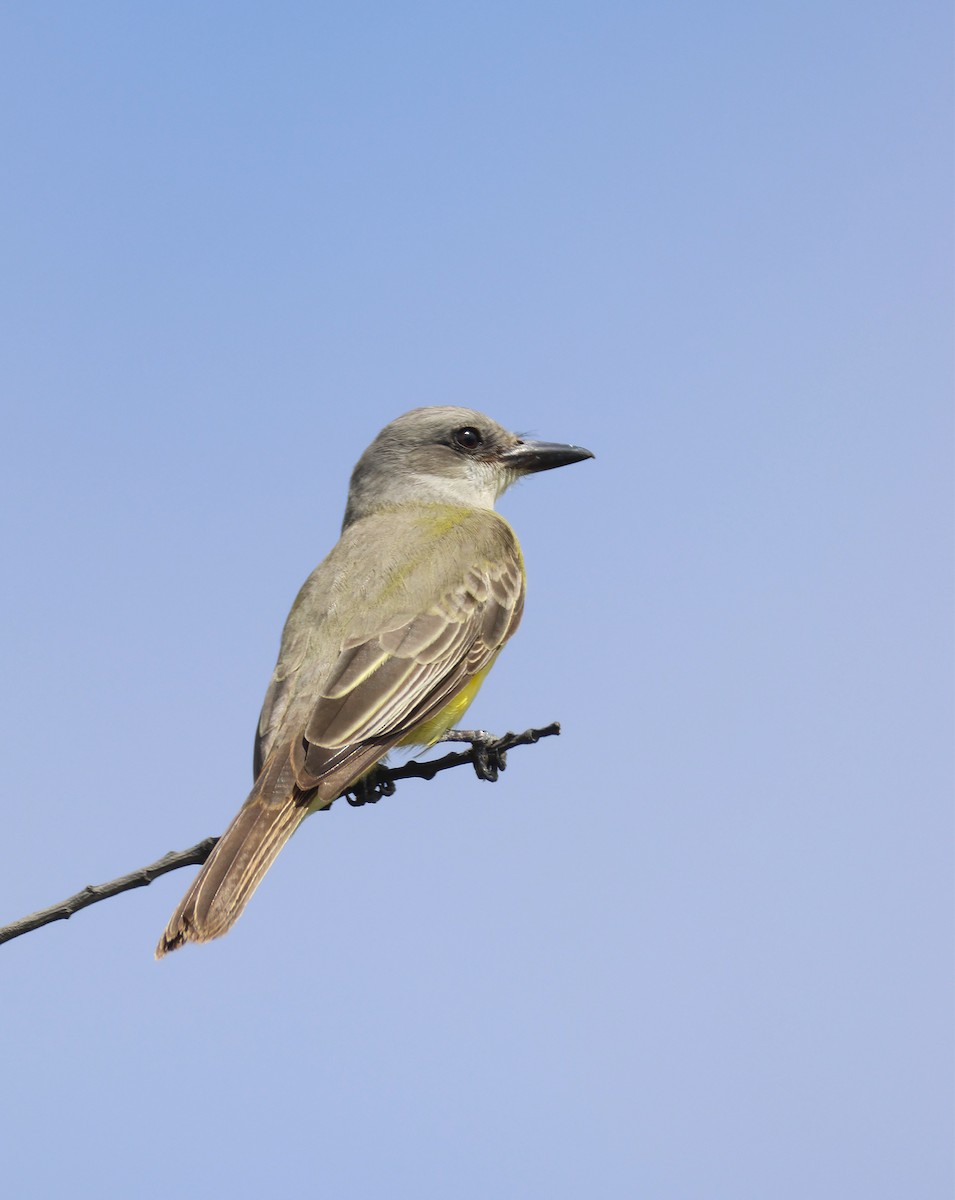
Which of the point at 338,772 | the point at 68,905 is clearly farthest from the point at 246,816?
the point at 68,905

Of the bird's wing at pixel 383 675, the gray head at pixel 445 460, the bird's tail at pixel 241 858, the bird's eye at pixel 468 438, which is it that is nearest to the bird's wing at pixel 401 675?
the bird's wing at pixel 383 675

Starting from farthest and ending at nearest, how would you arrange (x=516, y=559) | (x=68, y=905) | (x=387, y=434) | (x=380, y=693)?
(x=387, y=434)
(x=516, y=559)
(x=380, y=693)
(x=68, y=905)

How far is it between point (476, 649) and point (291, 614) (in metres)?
1.11

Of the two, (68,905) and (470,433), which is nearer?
(68,905)

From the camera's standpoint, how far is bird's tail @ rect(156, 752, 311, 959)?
19.1 feet

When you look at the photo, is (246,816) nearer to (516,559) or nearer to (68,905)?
(68,905)

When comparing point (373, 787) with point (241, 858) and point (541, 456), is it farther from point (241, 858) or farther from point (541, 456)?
point (541, 456)

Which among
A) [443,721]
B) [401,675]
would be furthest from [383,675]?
[443,721]

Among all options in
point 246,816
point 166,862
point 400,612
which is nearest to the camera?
point 166,862

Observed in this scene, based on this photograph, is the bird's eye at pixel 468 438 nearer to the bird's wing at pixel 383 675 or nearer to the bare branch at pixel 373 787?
the bird's wing at pixel 383 675

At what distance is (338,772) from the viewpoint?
22.0ft

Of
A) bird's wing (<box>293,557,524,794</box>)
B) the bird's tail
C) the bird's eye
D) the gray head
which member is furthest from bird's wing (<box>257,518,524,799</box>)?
the bird's eye

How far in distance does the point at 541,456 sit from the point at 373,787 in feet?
11.0

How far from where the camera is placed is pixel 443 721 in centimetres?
764
